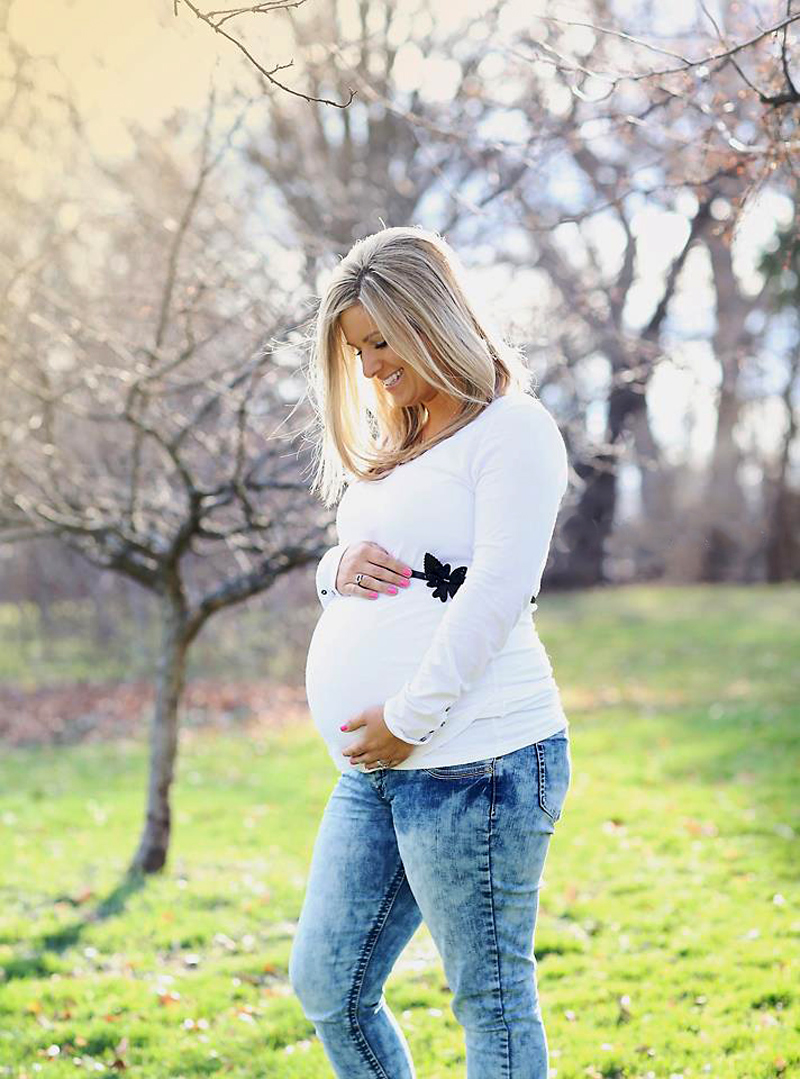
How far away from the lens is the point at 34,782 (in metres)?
8.95

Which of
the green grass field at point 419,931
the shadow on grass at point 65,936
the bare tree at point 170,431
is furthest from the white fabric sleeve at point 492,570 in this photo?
the shadow on grass at point 65,936

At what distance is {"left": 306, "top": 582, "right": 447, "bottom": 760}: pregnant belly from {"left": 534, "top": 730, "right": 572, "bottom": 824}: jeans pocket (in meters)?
0.27

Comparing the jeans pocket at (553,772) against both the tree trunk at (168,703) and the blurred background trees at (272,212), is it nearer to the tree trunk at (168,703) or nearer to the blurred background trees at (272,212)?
the blurred background trees at (272,212)

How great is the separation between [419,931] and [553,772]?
2905mm

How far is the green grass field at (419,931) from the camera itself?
132 inches

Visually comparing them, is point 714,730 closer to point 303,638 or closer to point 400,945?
point 303,638

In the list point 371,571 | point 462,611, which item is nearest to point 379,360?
point 371,571

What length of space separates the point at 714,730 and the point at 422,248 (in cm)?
771

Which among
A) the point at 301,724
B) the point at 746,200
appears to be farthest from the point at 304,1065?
the point at 301,724

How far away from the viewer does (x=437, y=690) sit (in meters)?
1.86

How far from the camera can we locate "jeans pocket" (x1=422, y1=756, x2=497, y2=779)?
1.95 meters

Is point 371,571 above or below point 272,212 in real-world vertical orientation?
below

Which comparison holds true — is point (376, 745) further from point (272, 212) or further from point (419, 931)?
point (272, 212)

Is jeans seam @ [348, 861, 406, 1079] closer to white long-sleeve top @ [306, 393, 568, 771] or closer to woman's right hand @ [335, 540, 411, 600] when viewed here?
white long-sleeve top @ [306, 393, 568, 771]
